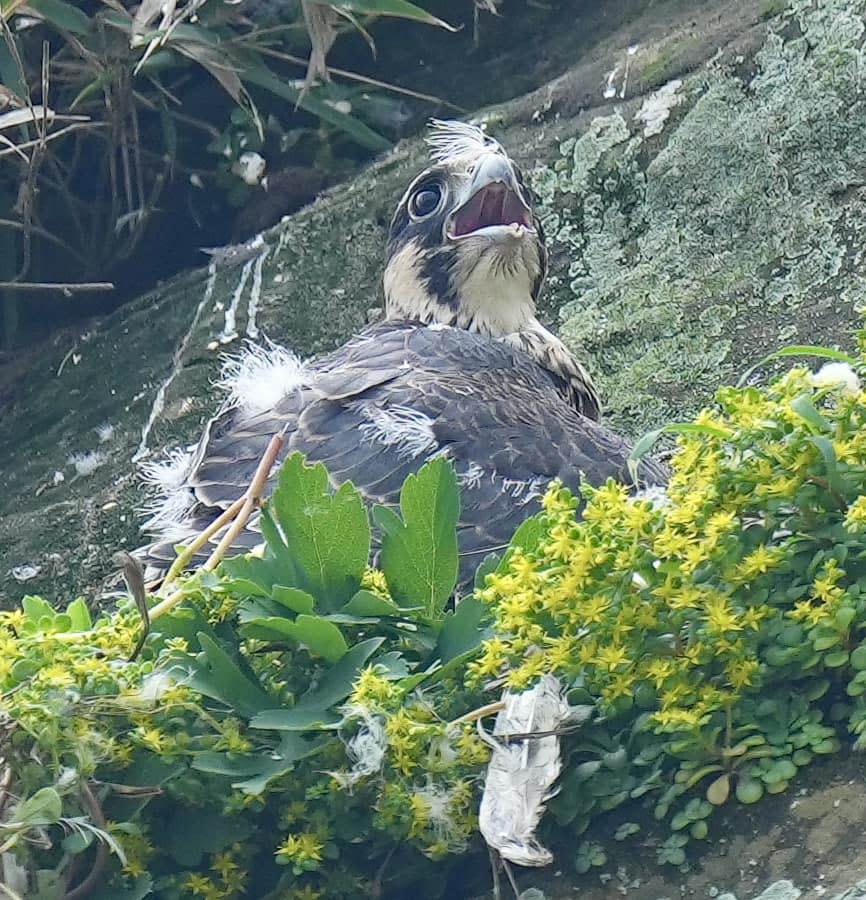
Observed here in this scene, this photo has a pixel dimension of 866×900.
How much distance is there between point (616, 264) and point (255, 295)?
91 centimetres

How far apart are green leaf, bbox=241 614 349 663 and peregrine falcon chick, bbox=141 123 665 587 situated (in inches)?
29.4

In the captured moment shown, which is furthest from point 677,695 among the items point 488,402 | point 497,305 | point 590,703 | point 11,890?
point 497,305

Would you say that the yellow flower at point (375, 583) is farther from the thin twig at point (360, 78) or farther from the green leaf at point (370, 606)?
the thin twig at point (360, 78)

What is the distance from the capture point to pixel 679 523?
168 centimetres

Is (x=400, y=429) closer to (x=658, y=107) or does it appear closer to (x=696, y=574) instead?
(x=696, y=574)

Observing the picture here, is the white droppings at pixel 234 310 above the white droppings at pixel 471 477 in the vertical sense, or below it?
below

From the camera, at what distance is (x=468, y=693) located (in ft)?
5.94

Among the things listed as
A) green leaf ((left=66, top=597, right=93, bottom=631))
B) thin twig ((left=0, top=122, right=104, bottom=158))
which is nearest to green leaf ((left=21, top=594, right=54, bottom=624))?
green leaf ((left=66, top=597, right=93, bottom=631))

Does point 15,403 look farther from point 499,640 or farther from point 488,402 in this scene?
point 499,640

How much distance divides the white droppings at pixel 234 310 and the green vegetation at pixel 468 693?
2238mm

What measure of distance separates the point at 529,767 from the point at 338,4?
7.94 feet

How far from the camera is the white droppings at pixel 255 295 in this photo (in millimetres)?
4090

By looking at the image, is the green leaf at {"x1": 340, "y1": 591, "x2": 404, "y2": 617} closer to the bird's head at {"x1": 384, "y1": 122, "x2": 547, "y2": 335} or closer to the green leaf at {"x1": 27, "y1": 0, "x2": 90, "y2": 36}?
the bird's head at {"x1": 384, "y1": 122, "x2": 547, "y2": 335}

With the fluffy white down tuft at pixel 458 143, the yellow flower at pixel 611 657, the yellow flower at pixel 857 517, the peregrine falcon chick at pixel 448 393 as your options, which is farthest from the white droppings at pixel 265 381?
the yellow flower at pixel 857 517
